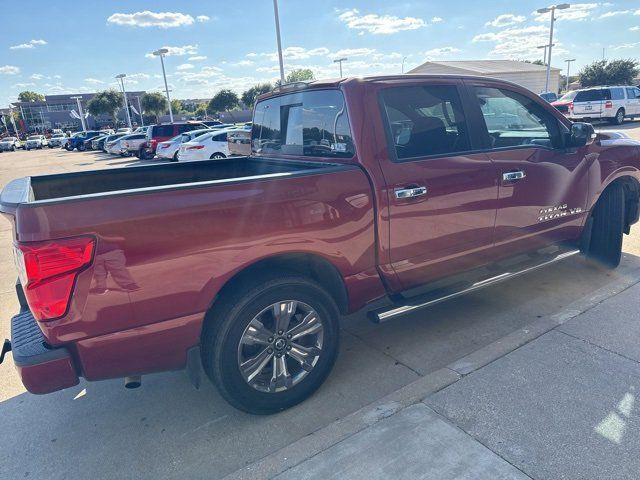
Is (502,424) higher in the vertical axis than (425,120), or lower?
lower

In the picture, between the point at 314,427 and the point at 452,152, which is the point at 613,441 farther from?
the point at 452,152

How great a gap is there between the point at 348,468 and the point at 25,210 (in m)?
1.93

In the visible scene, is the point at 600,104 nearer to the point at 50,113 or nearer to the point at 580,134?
the point at 580,134

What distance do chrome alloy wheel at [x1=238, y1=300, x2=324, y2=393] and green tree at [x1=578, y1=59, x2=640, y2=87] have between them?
56.9m

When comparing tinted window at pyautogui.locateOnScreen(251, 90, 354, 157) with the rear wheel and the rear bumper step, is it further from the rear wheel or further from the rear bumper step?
the rear wheel

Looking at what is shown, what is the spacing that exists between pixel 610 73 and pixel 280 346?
2294 inches

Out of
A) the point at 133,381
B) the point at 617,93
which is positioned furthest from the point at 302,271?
the point at 617,93

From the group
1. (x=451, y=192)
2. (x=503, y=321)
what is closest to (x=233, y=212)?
(x=451, y=192)

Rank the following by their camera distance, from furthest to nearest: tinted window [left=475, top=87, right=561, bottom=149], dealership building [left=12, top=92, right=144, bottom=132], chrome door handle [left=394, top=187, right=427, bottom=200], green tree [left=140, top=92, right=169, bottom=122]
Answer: dealership building [left=12, top=92, right=144, bottom=132] → green tree [left=140, top=92, right=169, bottom=122] → tinted window [left=475, top=87, right=561, bottom=149] → chrome door handle [left=394, top=187, right=427, bottom=200]

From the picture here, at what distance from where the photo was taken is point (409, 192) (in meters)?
3.04

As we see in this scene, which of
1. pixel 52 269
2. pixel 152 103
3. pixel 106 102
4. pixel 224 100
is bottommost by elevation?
pixel 52 269

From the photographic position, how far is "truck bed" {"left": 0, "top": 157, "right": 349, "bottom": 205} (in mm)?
3541

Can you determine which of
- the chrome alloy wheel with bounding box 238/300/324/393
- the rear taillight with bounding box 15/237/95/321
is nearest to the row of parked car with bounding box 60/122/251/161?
the chrome alloy wheel with bounding box 238/300/324/393

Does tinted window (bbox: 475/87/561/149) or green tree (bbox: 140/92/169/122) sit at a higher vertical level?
green tree (bbox: 140/92/169/122)
